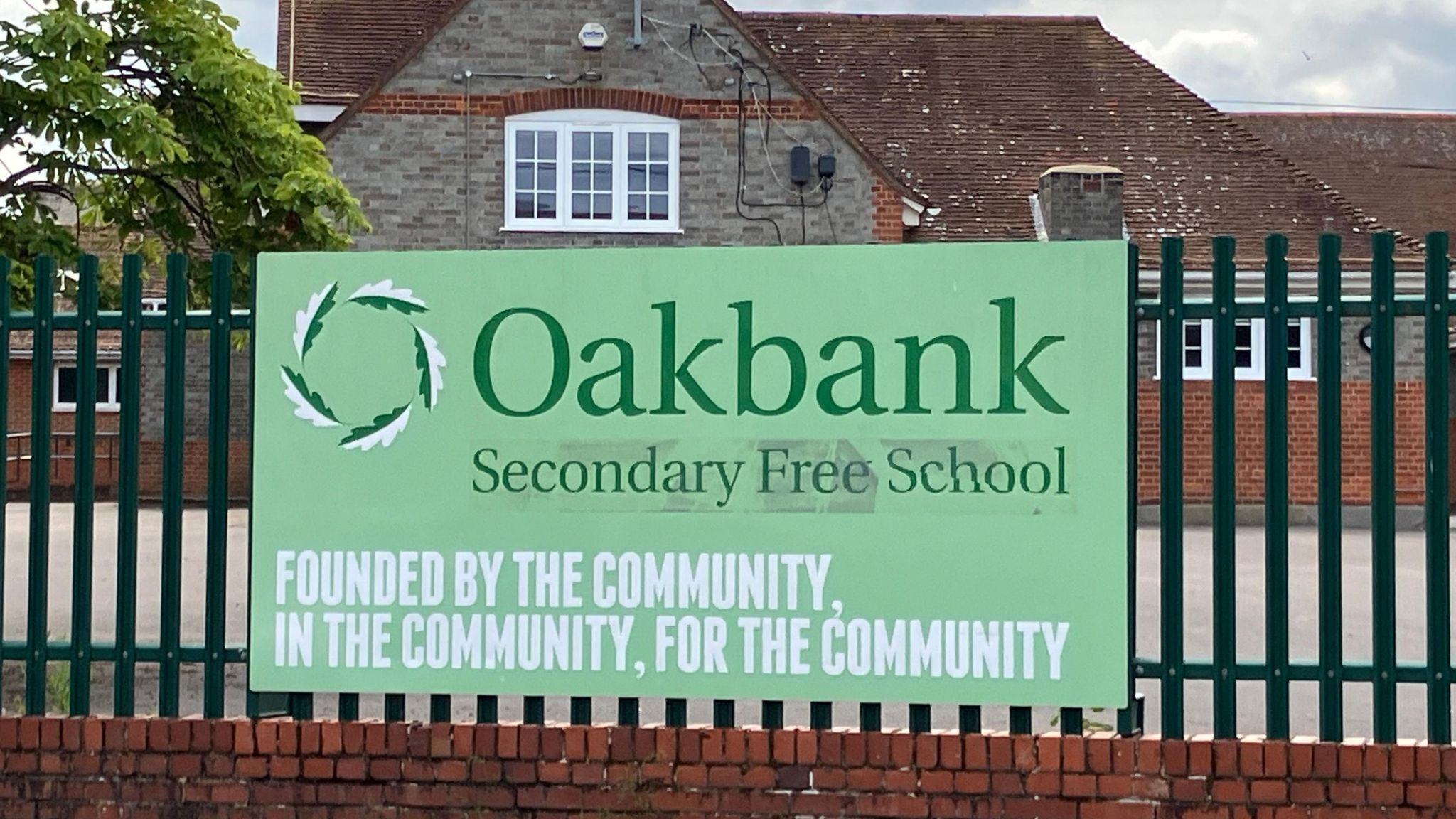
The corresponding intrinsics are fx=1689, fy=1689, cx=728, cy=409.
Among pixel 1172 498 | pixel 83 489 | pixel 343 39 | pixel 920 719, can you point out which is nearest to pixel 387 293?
pixel 83 489

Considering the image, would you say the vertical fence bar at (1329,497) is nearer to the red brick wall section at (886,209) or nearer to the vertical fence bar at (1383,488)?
the vertical fence bar at (1383,488)

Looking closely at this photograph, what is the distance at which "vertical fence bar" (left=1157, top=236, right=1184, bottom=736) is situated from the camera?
5.52 meters

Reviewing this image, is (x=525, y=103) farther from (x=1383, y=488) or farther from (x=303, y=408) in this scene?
(x=1383, y=488)

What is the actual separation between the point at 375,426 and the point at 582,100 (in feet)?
52.8

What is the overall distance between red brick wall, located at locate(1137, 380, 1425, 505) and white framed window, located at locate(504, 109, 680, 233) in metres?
6.67

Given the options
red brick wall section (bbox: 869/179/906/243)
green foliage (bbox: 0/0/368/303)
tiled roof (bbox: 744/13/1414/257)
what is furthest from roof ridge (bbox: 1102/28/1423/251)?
green foliage (bbox: 0/0/368/303)

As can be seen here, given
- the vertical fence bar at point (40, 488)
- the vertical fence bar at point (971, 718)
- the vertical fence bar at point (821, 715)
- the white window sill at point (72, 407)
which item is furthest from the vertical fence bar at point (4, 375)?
the white window sill at point (72, 407)

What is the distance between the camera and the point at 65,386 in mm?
29391

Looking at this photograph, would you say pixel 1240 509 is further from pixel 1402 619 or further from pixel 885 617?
pixel 885 617

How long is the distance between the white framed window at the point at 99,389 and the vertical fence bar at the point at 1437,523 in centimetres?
2454

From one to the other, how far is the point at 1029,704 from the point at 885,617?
547 mm

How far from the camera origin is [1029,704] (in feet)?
18.2

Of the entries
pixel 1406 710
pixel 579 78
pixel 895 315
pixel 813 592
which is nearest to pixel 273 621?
pixel 813 592

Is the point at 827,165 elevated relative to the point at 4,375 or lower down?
elevated
